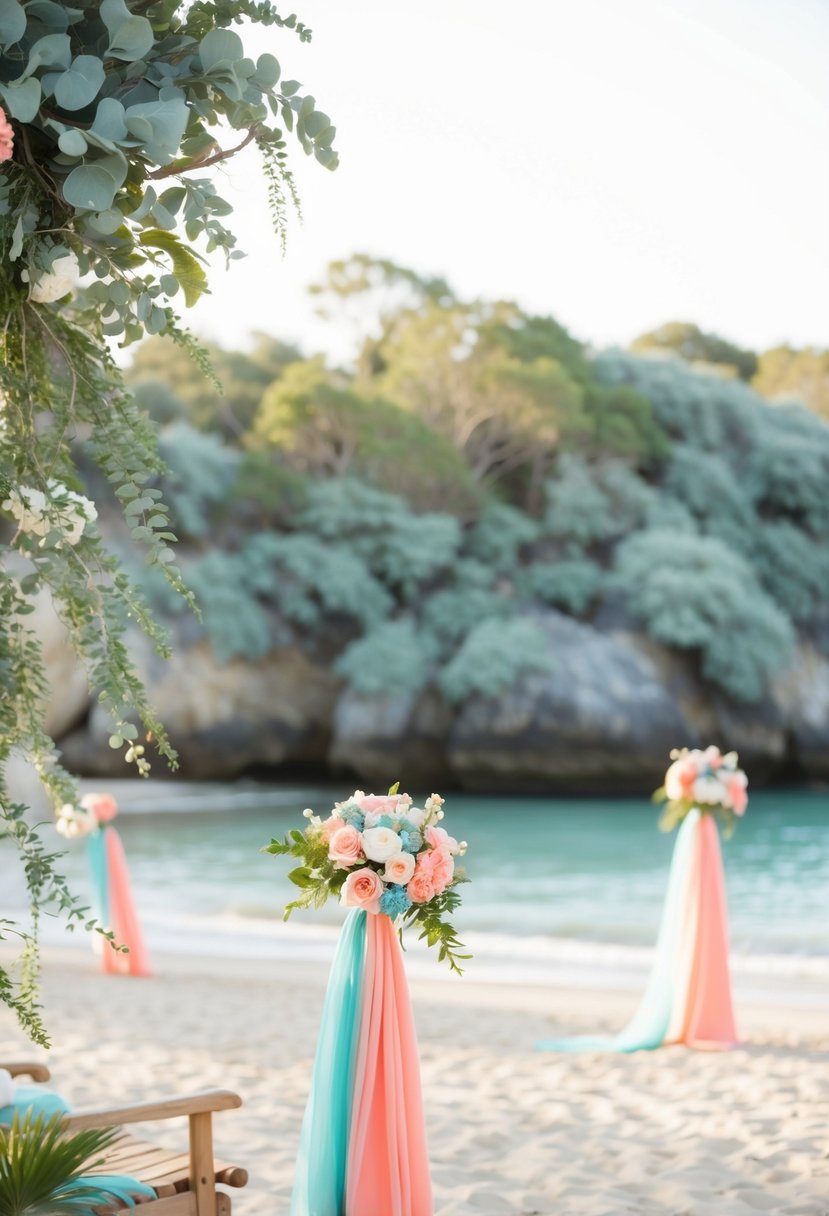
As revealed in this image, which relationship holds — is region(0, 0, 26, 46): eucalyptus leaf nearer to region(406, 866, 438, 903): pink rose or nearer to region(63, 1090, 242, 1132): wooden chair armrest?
region(406, 866, 438, 903): pink rose

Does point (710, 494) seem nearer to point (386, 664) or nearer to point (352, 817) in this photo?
point (386, 664)

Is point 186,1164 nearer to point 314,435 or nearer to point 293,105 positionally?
point 293,105

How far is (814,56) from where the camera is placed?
71.8 feet

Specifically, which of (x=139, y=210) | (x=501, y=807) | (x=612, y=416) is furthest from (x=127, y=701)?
(x=612, y=416)

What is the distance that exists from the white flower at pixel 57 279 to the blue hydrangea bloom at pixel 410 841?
1811mm

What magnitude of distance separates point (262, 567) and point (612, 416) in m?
8.85

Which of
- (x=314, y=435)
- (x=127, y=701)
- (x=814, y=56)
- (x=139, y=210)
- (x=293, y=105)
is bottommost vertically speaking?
(x=127, y=701)

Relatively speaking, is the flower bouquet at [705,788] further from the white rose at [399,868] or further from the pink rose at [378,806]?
the white rose at [399,868]

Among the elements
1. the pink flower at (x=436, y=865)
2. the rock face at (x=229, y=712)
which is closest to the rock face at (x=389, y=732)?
the rock face at (x=229, y=712)

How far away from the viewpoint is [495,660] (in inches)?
906

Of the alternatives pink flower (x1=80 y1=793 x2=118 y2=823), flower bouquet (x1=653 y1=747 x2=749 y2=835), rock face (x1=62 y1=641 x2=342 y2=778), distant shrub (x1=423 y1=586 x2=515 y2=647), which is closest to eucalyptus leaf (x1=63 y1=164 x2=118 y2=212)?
flower bouquet (x1=653 y1=747 x2=749 y2=835)

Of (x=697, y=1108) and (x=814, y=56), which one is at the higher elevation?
(x=814, y=56)

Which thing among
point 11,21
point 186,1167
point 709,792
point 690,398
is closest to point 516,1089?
point 709,792

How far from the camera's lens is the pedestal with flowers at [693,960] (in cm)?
654
